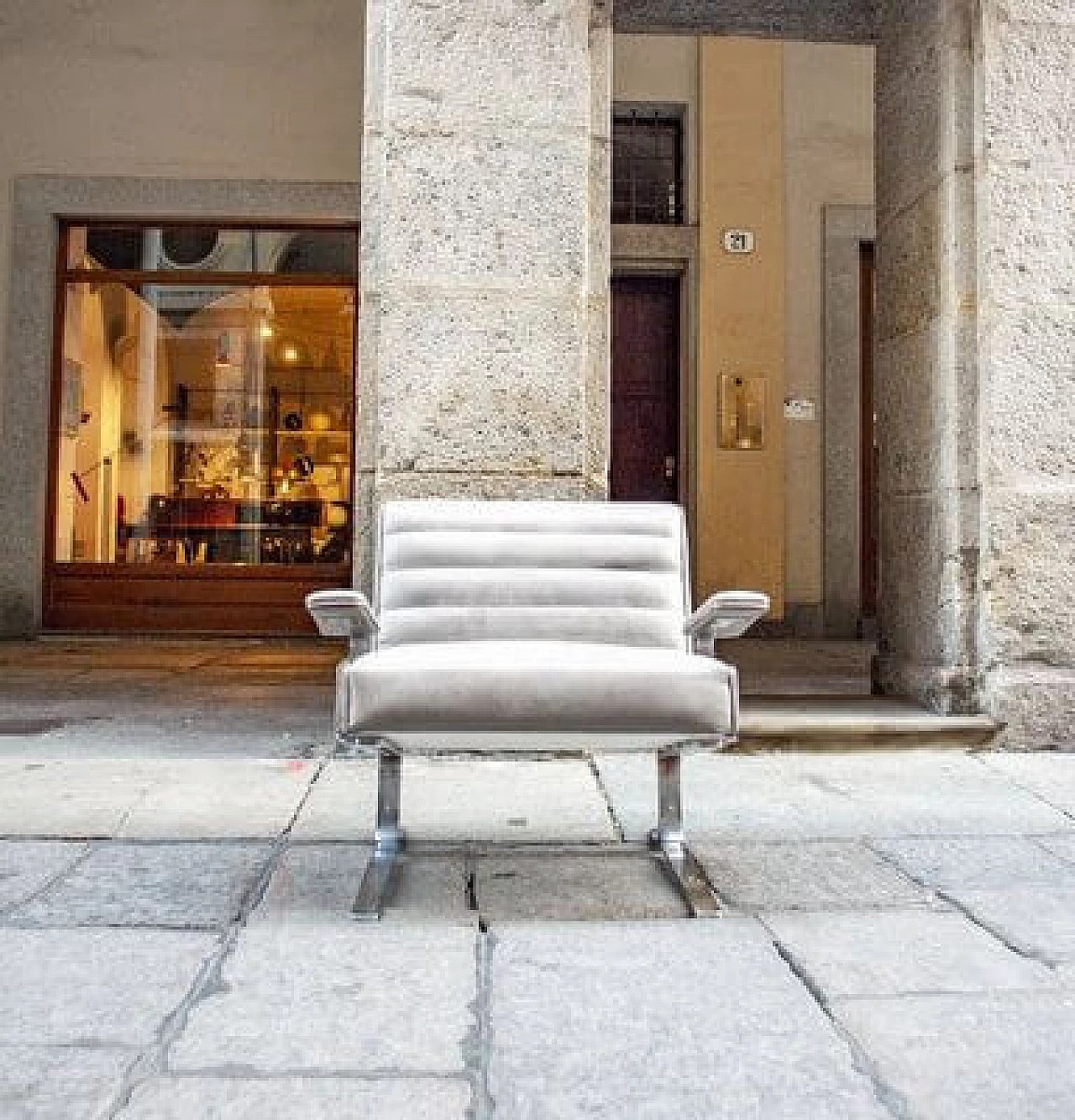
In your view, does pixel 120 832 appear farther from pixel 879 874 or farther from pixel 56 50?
pixel 56 50

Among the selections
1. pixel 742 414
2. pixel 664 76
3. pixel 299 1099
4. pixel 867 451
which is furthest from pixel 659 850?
pixel 664 76

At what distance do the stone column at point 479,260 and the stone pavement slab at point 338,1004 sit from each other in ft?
6.73

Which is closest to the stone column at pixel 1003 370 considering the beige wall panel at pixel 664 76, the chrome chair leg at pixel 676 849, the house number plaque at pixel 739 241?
the chrome chair leg at pixel 676 849

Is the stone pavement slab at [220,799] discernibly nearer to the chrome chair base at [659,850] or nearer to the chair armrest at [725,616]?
the chrome chair base at [659,850]

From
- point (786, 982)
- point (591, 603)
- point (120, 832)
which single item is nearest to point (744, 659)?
point (591, 603)

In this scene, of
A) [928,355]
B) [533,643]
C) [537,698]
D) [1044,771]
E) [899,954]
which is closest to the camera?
[899,954]

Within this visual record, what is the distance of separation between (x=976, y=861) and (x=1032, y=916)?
1.44ft

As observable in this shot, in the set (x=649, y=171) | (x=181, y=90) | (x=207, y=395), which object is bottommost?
(x=207, y=395)

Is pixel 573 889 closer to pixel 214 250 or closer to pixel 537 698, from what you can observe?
pixel 537 698

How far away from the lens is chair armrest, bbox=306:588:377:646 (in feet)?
8.02

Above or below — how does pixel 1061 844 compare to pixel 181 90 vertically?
below

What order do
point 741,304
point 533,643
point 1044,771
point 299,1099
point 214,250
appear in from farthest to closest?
1. point 741,304
2. point 214,250
3. point 1044,771
4. point 533,643
5. point 299,1099

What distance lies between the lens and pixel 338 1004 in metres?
1.88

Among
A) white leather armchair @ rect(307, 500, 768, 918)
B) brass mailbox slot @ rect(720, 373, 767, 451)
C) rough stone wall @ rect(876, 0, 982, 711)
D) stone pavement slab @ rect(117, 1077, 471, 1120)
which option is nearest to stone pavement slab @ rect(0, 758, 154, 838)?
white leather armchair @ rect(307, 500, 768, 918)
